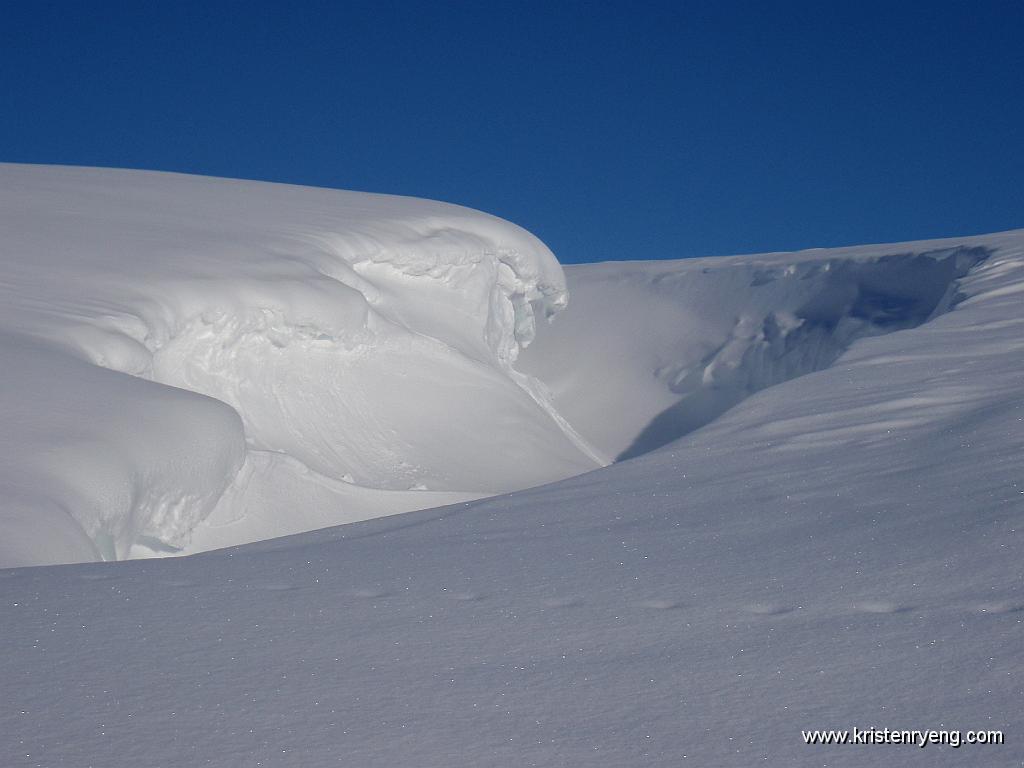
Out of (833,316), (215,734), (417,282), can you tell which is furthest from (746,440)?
(833,316)

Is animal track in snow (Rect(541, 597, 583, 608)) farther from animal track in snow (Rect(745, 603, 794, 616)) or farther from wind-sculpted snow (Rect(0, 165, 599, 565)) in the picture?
wind-sculpted snow (Rect(0, 165, 599, 565))

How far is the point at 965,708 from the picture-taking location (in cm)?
146

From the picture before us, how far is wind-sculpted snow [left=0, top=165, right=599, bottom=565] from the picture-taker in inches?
164

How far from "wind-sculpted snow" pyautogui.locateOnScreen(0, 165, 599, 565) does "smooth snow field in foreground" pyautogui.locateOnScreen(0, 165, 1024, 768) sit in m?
0.03

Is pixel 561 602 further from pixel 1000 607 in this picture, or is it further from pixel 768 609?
pixel 1000 607

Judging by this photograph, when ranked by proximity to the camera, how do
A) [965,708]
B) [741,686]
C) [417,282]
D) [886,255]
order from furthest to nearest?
[886,255], [417,282], [741,686], [965,708]

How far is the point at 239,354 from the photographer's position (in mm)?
7648

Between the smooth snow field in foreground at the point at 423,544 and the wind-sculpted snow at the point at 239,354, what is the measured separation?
28 millimetres

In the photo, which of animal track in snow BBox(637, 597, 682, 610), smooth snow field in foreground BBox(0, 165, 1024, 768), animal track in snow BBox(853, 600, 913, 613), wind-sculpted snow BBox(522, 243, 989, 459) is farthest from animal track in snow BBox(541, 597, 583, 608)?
wind-sculpted snow BBox(522, 243, 989, 459)

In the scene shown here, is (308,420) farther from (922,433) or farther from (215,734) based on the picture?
(215,734)

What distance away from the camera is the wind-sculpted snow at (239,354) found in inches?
164

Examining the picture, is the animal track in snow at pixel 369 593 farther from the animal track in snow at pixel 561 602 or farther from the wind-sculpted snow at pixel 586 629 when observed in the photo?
the animal track in snow at pixel 561 602

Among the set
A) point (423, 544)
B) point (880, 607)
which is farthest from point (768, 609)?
point (423, 544)

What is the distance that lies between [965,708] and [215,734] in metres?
1.17
